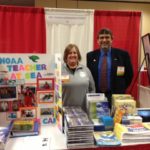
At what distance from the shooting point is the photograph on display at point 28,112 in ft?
5.26

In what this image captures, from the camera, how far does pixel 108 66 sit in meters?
2.36

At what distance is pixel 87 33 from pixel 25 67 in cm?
179

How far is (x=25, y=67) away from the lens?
1599 mm

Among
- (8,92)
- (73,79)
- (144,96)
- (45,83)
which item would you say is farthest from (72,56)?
(144,96)

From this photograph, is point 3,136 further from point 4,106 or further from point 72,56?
point 72,56

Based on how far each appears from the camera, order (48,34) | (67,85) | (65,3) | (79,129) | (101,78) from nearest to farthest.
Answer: (79,129) → (67,85) → (101,78) → (48,34) → (65,3)

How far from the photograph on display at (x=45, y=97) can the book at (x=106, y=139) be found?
432 millimetres

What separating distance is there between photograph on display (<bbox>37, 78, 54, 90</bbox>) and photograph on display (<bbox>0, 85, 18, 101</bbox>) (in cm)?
17

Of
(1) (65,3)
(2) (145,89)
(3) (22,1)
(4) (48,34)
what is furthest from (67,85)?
(3) (22,1)

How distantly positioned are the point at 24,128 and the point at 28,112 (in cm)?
18

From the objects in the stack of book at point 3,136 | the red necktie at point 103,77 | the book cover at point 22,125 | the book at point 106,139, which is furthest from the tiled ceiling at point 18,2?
the book at point 106,139

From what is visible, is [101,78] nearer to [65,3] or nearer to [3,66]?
[3,66]

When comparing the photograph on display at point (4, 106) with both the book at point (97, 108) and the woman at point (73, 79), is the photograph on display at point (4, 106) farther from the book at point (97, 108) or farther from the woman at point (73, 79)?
the book at point (97, 108)

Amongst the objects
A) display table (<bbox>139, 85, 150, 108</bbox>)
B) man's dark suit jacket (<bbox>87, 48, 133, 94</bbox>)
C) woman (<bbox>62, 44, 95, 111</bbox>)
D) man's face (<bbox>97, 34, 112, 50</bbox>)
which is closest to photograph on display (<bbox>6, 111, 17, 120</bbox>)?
woman (<bbox>62, 44, 95, 111</bbox>)
